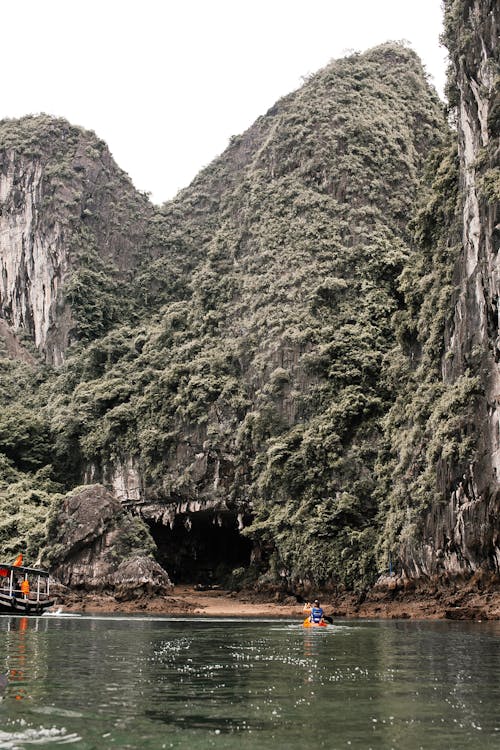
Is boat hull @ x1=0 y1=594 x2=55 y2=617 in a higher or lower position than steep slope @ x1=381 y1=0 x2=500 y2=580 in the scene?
lower

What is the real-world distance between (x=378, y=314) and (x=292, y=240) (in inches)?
407

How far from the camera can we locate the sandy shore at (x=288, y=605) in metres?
29.9

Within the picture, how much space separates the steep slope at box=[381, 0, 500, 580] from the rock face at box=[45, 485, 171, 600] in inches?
500

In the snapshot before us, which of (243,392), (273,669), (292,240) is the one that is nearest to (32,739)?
(273,669)

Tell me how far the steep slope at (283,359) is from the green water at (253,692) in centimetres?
2080

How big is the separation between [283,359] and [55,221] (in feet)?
99.4

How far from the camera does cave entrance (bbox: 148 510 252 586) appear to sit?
5400 centimetres

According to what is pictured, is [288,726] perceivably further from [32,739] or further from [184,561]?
[184,561]

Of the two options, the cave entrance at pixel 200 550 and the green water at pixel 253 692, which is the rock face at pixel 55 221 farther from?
the green water at pixel 253 692

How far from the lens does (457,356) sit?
34688mm

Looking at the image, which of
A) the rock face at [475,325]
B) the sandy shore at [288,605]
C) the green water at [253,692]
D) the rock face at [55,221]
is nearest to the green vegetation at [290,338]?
the rock face at [55,221]

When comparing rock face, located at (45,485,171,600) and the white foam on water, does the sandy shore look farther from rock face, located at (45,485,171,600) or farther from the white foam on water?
the white foam on water

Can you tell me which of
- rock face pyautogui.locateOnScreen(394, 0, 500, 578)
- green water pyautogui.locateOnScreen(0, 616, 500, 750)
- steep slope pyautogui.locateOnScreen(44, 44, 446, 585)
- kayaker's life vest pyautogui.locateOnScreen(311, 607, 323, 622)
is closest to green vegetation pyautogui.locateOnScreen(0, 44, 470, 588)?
steep slope pyautogui.locateOnScreen(44, 44, 446, 585)

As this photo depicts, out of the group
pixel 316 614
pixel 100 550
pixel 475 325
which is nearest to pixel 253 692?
pixel 316 614
